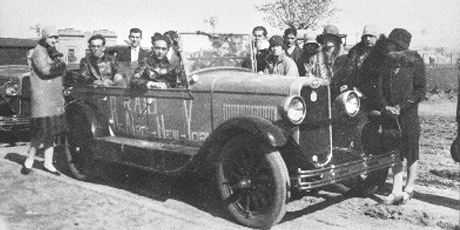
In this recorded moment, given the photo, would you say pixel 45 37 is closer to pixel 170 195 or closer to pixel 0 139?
pixel 170 195

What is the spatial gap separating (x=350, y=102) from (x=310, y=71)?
56.6 inches

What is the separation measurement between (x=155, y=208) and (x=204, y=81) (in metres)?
1.42

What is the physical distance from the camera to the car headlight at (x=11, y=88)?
28.7ft

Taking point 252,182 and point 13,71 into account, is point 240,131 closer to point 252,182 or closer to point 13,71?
point 252,182

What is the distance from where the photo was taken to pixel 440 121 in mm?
11328

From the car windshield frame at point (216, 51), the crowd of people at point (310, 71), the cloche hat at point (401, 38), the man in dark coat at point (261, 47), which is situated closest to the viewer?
the cloche hat at point (401, 38)

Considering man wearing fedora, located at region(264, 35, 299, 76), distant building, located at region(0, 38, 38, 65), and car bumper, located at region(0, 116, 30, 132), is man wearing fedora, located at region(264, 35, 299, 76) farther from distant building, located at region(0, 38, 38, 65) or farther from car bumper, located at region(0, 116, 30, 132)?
distant building, located at region(0, 38, 38, 65)

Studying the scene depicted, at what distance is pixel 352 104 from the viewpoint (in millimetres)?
4938

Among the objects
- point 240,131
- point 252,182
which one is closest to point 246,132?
point 240,131

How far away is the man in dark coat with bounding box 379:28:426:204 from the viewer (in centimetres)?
503

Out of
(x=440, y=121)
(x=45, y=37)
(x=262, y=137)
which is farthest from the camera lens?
(x=440, y=121)

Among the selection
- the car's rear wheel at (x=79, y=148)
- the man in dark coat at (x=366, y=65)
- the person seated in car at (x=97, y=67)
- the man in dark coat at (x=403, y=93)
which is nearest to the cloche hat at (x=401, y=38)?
the man in dark coat at (x=403, y=93)

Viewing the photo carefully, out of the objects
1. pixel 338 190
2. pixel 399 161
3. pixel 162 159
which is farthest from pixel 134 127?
pixel 399 161

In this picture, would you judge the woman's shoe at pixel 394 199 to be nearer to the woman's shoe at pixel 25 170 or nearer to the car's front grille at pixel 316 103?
the car's front grille at pixel 316 103
